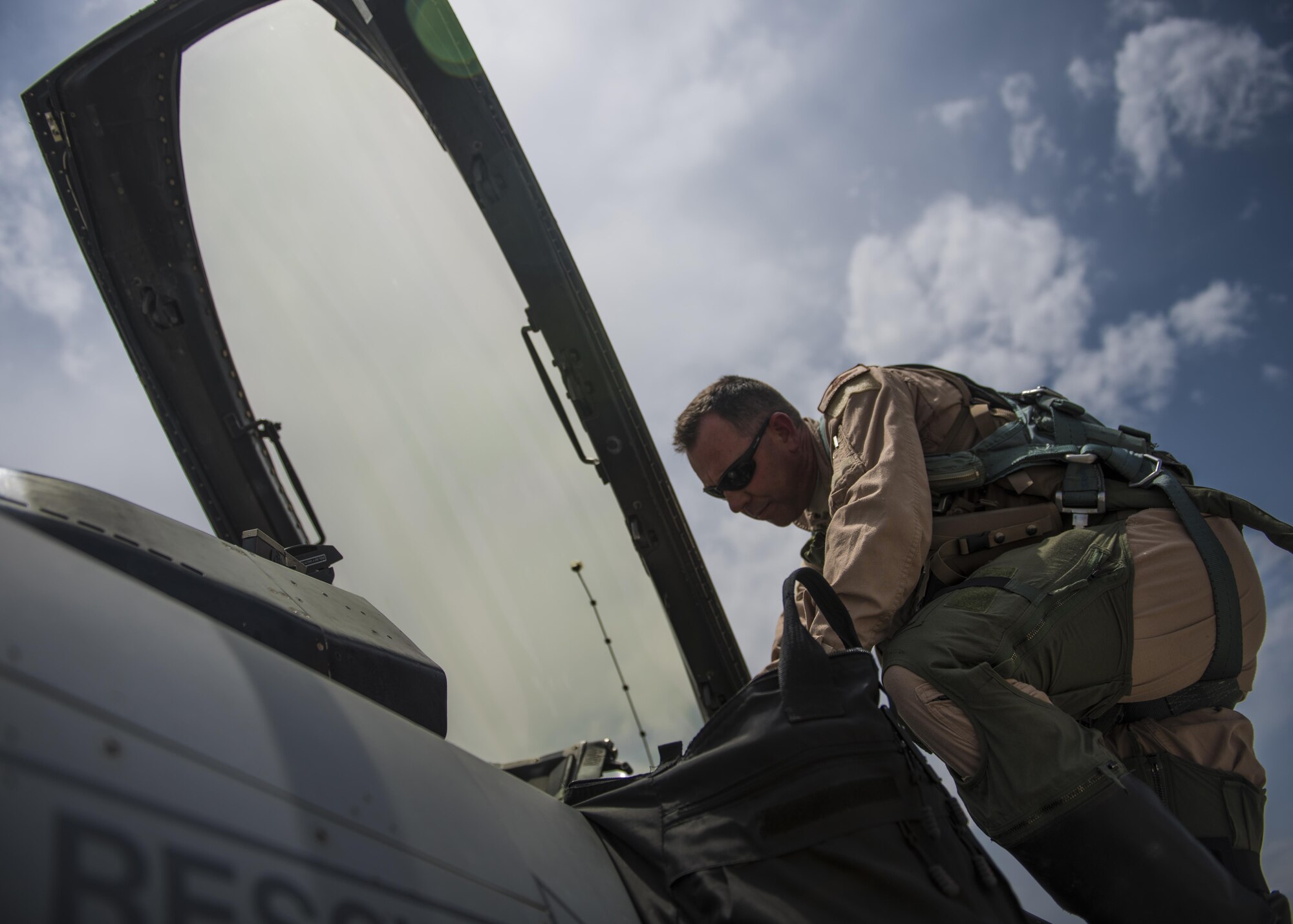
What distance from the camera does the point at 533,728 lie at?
2590 millimetres

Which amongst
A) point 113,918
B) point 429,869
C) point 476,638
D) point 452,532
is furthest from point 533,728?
point 113,918

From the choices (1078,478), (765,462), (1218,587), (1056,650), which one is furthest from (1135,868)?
(765,462)

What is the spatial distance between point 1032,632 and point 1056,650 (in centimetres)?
6

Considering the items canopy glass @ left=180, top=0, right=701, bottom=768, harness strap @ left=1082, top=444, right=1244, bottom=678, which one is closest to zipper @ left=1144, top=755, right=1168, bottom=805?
harness strap @ left=1082, top=444, right=1244, bottom=678

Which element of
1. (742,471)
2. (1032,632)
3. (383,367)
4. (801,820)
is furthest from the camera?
(383,367)

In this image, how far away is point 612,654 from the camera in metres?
2.77

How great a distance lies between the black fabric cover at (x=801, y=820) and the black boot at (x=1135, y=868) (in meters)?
0.22

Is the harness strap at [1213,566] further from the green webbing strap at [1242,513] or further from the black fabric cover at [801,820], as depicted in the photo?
the black fabric cover at [801,820]

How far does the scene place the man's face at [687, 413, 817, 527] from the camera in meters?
2.16

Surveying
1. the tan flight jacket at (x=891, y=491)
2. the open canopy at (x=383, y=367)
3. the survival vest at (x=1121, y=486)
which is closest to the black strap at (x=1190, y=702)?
the survival vest at (x=1121, y=486)

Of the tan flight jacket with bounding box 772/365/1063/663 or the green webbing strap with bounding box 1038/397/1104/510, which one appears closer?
the tan flight jacket with bounding box 772/365/1063/663

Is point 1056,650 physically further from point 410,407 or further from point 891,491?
point 410,407

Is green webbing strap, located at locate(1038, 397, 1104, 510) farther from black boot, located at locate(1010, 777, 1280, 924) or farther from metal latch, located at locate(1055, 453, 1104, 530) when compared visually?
black boot, located at locate(1010, 777, 1280, 924)

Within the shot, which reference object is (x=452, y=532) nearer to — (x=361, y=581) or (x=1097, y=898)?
(x=361, y=581)
